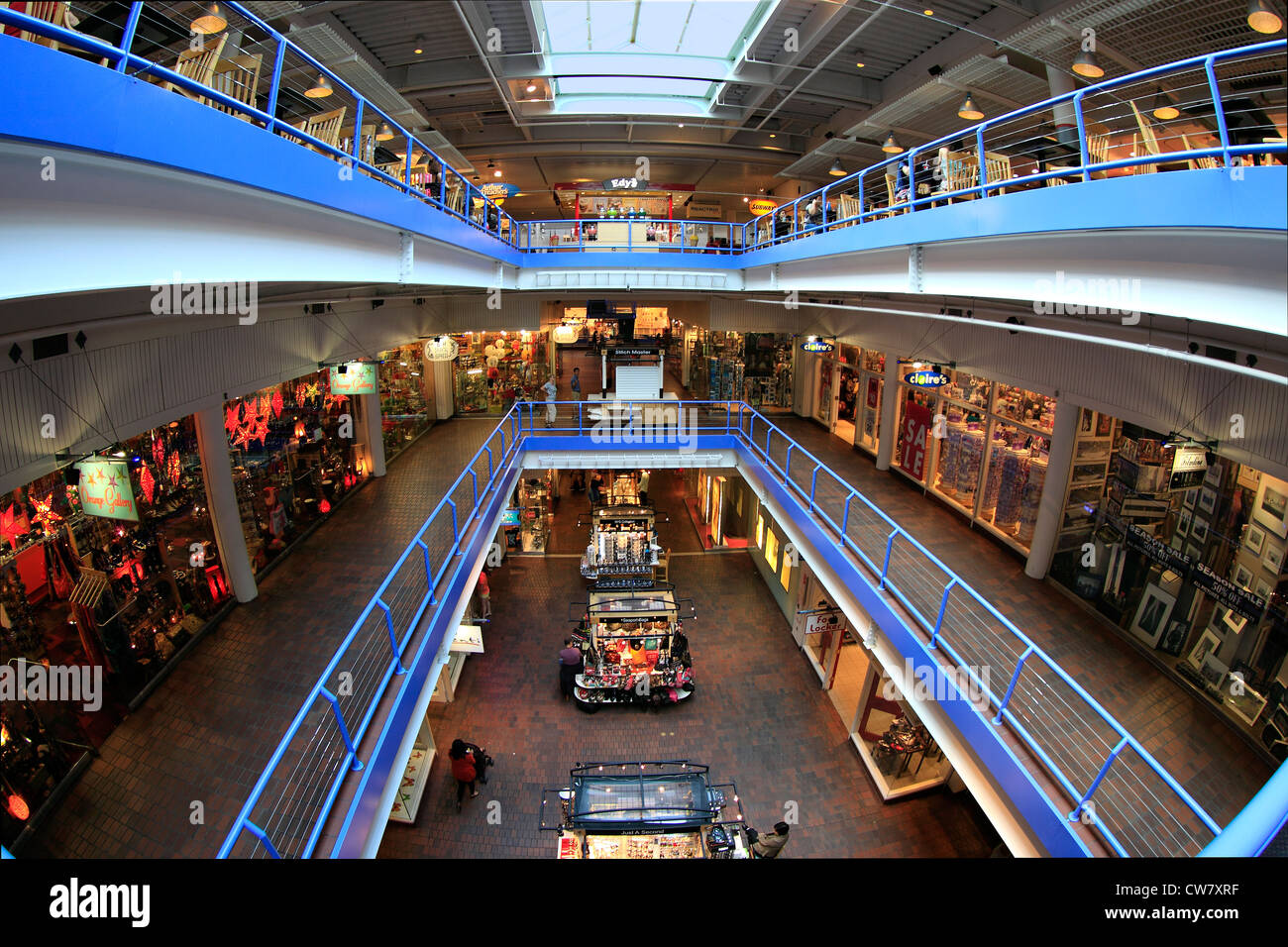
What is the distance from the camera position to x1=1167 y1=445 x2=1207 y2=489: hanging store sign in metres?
6.20

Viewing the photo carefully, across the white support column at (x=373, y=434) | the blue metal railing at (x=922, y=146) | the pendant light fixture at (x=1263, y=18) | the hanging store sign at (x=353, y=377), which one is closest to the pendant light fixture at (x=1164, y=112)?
the blue metal railing at (x=922, y=146)

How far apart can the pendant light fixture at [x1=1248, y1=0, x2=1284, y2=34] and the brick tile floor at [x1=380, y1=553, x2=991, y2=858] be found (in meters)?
9.39

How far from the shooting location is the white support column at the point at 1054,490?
24.7 ft

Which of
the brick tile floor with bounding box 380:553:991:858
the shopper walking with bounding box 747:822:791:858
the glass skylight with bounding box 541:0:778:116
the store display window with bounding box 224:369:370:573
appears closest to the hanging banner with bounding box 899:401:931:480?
the brick tile floor with bounding box 380:553:991:858

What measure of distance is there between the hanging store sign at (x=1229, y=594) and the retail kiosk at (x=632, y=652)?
23.5 ft

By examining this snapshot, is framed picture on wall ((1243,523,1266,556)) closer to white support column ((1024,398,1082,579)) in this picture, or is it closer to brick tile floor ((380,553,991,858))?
white support column ((1024,398,1082,579))

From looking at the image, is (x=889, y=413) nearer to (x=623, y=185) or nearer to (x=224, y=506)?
(x=623, y=185)

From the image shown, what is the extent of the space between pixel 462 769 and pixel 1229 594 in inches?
377

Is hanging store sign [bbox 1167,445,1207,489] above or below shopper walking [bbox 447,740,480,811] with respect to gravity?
above

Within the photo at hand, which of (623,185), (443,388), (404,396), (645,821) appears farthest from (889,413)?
(443,388)

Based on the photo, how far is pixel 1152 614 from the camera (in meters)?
6.49

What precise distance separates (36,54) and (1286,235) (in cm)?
528

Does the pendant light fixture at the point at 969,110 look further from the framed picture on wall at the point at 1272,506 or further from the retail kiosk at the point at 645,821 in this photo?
the retail kiosk at the point at 645,821
